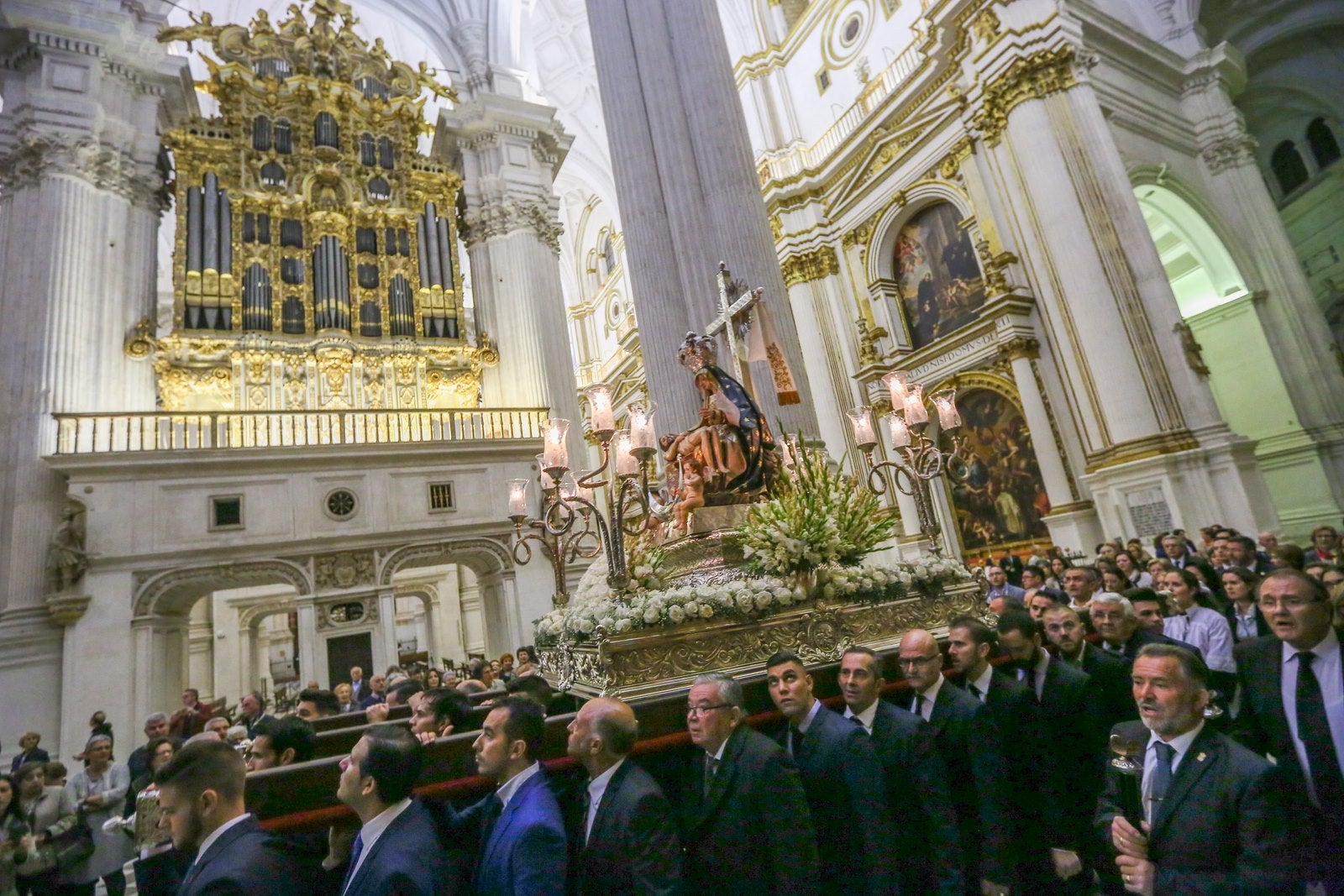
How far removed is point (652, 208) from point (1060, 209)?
317 inches

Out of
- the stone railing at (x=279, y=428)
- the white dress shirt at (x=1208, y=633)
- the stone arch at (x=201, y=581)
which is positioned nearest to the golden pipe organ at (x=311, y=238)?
the stone railing at (x=279, y=428)

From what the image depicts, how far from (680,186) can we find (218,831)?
606cm

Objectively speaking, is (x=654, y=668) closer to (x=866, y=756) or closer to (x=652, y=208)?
(x=866, y=756)

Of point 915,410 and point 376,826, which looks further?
point 915,410

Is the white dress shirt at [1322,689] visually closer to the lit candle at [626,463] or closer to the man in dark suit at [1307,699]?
the man in dark suit at [1307,699]

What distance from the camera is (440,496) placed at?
1091cm

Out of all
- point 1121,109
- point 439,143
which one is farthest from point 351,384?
point 1121,109

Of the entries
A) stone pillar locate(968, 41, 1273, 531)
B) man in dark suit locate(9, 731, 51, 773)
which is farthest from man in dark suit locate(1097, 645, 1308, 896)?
stone pillar locate(968, 41, 1273, 531)

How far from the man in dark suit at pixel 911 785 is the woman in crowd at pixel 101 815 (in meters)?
3.70

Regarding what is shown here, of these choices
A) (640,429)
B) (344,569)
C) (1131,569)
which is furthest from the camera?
(344,569)

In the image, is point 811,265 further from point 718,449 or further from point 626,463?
point 626,463

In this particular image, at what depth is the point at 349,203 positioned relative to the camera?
13.1 metres

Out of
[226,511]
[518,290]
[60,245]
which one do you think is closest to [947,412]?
[226,511]

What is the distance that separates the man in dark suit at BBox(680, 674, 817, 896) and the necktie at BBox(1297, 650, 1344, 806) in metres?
1.51
